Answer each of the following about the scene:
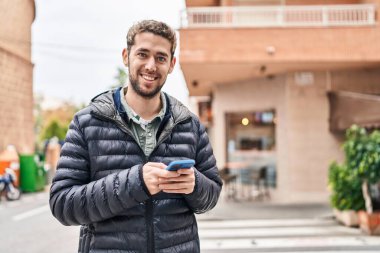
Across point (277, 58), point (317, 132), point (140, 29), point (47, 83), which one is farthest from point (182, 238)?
point (317, 132)

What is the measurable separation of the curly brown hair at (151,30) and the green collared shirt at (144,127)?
0.81 ft

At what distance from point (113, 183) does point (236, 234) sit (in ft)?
21.5

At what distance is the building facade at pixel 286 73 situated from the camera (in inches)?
455

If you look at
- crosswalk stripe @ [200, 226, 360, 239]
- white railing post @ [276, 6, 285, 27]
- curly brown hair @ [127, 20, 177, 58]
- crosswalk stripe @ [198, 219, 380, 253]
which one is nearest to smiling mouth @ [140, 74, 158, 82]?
curly brown hair @ [127, 20, 177, 58]

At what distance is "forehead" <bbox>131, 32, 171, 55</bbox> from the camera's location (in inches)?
67.6

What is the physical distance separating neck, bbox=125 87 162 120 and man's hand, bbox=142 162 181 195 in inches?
13.2

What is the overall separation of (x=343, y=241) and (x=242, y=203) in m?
5.19

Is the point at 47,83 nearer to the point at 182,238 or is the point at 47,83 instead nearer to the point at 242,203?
the point at 182,238

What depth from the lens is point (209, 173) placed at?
75.1 inches

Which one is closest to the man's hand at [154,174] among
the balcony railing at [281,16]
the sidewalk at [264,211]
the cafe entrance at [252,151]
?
the sidewalk at [264,211]

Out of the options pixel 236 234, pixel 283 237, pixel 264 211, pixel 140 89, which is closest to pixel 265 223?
pixel 236 234

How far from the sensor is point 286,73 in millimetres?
12875

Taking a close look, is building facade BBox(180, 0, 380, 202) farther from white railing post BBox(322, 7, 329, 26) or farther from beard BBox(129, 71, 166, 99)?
beard BBox(129, 71, 166, 99)

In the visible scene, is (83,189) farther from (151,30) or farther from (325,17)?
(325,17)
